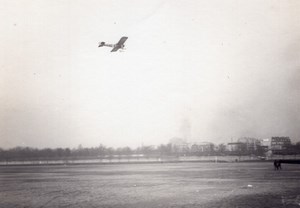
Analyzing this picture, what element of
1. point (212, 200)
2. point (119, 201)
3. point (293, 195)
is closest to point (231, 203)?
point (212, 200)

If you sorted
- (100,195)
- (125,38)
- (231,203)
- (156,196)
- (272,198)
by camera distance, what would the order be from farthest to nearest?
(125,38) < (100,195) < (156,196) < (272,198) < (231,203)

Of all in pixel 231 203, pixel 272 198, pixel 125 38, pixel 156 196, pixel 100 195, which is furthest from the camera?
pixel 125 38

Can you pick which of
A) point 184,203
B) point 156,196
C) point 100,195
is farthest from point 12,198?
point 184,203

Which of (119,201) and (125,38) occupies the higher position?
(125,38)

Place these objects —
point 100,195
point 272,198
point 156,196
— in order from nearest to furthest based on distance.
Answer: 1. point 272,198
2. point 156,196
3. point 100,195

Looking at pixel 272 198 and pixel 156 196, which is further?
pixel 156 196

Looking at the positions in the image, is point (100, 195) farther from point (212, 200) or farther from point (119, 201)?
point (212, 200)

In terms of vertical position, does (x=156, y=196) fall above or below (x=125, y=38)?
below

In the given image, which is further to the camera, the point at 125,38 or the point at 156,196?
the point at 125,38

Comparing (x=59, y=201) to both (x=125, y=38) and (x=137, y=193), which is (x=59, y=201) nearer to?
(x=137, y=193)
